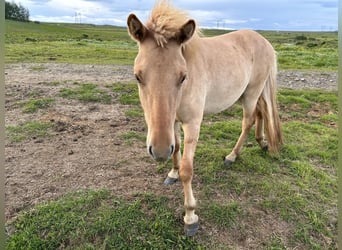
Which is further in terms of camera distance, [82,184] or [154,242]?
[82,184]

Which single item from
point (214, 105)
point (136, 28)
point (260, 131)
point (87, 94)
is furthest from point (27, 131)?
point (260, 131)

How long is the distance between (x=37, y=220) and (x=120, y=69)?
24.2 ft

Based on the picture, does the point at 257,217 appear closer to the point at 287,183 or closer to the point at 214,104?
the point at 287,183

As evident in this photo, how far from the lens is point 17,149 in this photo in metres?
3.97

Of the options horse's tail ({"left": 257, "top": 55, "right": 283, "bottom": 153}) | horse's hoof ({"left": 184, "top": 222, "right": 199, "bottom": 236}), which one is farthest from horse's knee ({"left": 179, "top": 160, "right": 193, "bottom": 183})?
horse's tail ({"left": 257, "top": 55, "right": 283, "bottom": 153})

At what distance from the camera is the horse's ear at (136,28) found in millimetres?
2182

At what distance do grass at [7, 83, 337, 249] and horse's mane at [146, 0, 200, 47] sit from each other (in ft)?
5.33


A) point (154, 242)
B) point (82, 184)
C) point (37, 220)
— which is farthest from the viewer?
point (82, 184)

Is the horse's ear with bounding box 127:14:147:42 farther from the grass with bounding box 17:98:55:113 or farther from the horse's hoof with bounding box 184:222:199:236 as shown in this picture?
the grass with bounding box 17:98:55:113

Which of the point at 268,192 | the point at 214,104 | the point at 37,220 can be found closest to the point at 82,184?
the point at 37,220

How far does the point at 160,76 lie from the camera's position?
2.08 meters

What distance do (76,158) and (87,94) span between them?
270cm

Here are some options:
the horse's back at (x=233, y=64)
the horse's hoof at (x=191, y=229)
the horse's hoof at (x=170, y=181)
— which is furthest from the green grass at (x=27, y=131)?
the horse's hoof at (x=191, y=229)

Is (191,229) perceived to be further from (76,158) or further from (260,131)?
(260,131)
